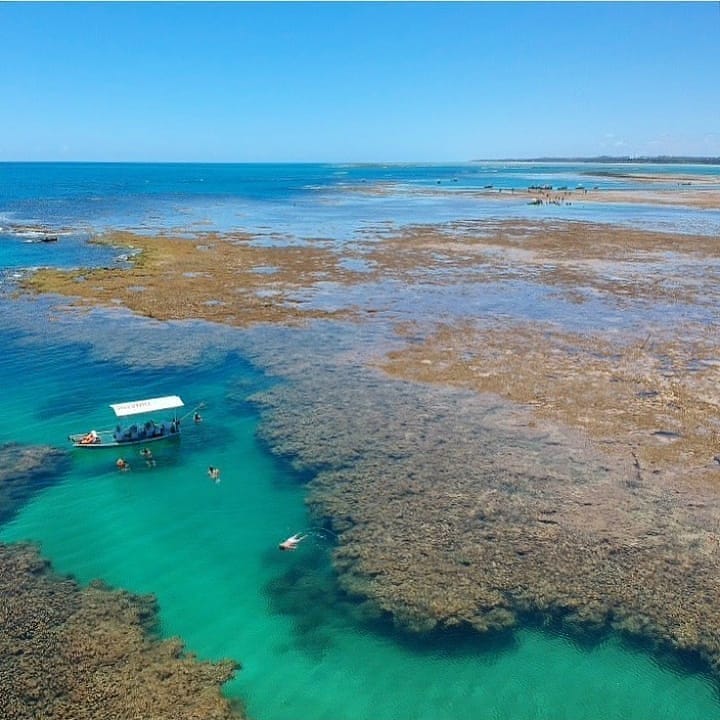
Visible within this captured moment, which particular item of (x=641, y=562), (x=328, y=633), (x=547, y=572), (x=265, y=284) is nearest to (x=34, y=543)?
(x=328, y=633)

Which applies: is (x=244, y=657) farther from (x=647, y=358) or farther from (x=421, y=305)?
(x=421, y=305)

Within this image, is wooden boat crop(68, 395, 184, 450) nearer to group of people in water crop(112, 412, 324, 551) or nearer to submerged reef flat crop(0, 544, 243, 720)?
group of people in water crop(112, 412, 324, 551)

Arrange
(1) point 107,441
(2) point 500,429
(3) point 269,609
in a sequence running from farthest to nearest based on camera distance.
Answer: (2) point 500,429
(1) point 107,441
(3) point 269,609

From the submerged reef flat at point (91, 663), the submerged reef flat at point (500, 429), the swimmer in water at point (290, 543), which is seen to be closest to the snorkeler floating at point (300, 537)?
the swimmer in water at point (290, 543)

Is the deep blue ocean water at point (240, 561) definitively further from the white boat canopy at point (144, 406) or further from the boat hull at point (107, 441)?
the white boat canopy at point (144, 406)

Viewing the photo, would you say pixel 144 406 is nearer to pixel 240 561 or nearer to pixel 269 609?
pixel 240 561

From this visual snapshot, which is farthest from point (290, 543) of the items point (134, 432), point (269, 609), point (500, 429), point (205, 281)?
point (205, 281)

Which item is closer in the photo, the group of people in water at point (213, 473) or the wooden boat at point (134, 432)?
the group of people in water at point (213, 473)
